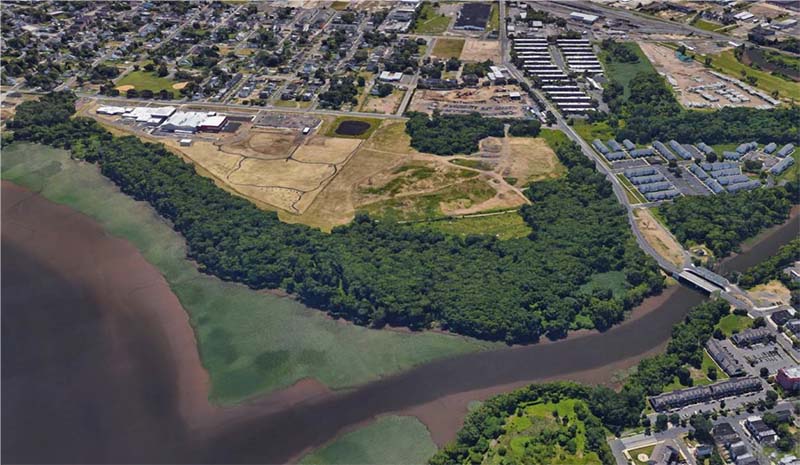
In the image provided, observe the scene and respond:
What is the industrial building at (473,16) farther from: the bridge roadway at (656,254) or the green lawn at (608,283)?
the green lawn at (608,283)

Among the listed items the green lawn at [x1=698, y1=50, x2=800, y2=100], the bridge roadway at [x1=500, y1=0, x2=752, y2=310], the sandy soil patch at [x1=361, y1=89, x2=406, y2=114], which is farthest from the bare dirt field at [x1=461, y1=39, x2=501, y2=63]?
the green lawn at [x1=698, y1=50, x2=800, y2=100]

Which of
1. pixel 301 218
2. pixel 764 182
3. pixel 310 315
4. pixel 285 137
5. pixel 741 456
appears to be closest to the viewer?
pixel 741 456

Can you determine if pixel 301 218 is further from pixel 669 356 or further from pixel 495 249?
pixel 669 356

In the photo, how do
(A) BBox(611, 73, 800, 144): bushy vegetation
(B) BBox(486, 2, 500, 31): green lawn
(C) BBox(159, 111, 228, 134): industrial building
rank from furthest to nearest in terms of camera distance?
(B) BBox(486, 2, 500, 31): green lawn → (C) BBox(159, 111, 228, 134): industrial building → (A) BBox(611, 73, 800, 144): bushy vegetation

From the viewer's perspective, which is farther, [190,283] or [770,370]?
[190,283]

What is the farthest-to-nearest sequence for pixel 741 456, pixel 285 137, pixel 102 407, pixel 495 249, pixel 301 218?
pixel 285 137
pixel 301 218
pixel 495 249
pixel 102 407
pixel 741 456

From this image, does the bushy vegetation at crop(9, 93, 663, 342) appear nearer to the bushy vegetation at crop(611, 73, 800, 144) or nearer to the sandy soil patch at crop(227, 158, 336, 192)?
the sandy soil patch at crop(227, 158, 336, 192)

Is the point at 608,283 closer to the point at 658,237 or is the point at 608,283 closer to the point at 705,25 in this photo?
the point at 658,237

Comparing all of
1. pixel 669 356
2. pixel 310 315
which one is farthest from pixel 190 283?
pixel 669 356

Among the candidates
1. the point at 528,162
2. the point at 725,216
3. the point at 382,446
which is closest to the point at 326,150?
the point at 528,162
